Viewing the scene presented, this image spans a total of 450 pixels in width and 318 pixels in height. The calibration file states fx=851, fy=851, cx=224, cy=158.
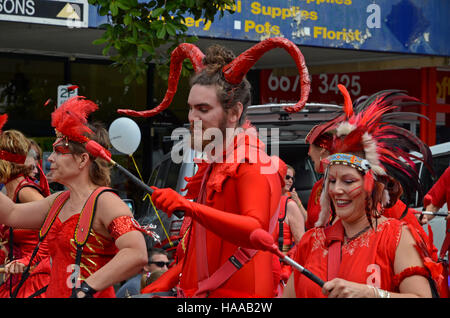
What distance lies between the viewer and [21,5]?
10008 mm

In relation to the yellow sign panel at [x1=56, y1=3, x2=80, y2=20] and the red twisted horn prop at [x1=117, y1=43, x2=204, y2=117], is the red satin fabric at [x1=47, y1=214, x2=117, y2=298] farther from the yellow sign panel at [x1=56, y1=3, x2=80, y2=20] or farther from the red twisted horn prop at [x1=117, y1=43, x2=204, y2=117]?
the yellow sign panel at [x1=56, y1=3, x2=80, y2=20]

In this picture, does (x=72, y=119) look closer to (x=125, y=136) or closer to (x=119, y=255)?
(x=125, y=136)

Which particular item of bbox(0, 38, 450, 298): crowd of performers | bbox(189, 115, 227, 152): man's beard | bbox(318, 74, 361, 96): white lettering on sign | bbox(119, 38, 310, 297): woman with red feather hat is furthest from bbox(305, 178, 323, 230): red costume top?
bbox(318, 74, 361, 96): white lettering on sign

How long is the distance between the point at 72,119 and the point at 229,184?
1.32 m

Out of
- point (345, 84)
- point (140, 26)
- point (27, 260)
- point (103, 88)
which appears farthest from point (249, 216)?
point (345, 84)

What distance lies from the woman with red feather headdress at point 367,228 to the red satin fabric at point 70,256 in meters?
1.21

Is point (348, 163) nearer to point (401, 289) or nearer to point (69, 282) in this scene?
point (401, 289)

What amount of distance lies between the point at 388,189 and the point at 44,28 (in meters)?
8.21

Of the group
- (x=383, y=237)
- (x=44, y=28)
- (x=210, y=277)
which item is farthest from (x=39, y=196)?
(x=44, y=28)

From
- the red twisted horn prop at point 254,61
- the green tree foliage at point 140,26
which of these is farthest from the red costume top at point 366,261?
the green tree foliage at point 140,26

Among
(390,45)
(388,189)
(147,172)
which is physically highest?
(390,45)

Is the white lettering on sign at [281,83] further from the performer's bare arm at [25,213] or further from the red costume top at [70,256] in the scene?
the red costume top at [70,256]

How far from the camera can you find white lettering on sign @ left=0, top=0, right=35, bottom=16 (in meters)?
9.91

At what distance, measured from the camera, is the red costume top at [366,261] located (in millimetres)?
3348
